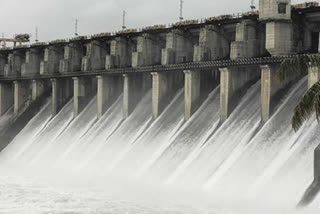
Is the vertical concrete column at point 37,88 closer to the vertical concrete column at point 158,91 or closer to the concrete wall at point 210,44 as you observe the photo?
the vertical concrete column at point 158,91

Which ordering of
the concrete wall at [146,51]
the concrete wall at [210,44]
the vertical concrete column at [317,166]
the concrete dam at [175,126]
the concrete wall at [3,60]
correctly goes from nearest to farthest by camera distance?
the vertical concrete column at [317,166] → the concrete dam at [175,126] → the concrete wall at [210,44] → the concrete wall at [146,51] → the concrete wall at [3,60]

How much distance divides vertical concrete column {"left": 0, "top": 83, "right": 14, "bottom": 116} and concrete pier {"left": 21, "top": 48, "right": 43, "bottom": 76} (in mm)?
4891

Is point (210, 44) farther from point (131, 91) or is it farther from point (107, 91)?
point (107, 91)

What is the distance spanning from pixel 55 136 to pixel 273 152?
2718cm

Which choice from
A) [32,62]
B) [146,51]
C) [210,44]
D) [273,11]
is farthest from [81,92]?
[273,11]

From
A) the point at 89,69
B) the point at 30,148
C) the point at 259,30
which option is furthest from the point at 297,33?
the point at 30,148

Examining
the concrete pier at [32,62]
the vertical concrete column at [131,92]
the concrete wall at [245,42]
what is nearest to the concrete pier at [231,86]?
the concrete wall at [245,42]

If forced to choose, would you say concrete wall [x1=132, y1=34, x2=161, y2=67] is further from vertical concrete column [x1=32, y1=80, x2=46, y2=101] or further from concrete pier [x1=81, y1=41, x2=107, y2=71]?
vertical concrete column [x1=32, y1=80, x2=46, y2=101]

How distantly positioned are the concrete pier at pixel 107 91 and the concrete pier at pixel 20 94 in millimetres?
14075

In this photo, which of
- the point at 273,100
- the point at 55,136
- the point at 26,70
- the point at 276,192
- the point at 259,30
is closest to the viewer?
the point at 276,192

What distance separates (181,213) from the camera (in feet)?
95.8

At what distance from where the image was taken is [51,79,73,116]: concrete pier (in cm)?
6012

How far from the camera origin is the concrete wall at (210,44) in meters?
43.0

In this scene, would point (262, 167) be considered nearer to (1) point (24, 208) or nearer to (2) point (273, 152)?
(2) point (273, 152)
